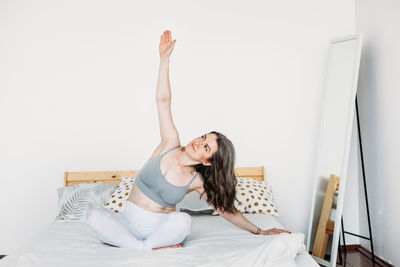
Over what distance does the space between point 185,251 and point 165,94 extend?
830 mm

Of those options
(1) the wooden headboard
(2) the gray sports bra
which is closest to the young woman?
(2) the gray sports bra

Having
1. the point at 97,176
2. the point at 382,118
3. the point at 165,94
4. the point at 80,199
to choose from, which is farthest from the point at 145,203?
the point at 382,118

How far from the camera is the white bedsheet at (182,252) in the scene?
1682mm

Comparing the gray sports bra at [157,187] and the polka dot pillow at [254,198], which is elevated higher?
the gray sports bra at [157,187]

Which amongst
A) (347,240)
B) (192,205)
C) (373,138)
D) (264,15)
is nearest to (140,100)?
(192,205)

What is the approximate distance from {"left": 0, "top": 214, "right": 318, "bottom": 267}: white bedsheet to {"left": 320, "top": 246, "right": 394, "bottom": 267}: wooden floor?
1255mm

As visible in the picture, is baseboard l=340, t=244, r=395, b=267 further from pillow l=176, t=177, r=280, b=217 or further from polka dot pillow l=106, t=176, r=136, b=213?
polka dot pillow l=106, t=176, r=136, b=213

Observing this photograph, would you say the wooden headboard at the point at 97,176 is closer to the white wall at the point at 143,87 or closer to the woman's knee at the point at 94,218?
the white wall at the point at 143,87

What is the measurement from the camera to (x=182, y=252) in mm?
1940

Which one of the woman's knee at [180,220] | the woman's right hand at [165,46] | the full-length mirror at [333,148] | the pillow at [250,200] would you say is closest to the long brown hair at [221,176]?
the woman's knee at [180,220]

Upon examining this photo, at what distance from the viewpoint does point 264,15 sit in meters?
3.50

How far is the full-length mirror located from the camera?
Result: 2.99 meters

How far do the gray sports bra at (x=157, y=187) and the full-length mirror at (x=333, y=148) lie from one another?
1.48 metres

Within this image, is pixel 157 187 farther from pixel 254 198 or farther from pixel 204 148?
pixel 254 198
